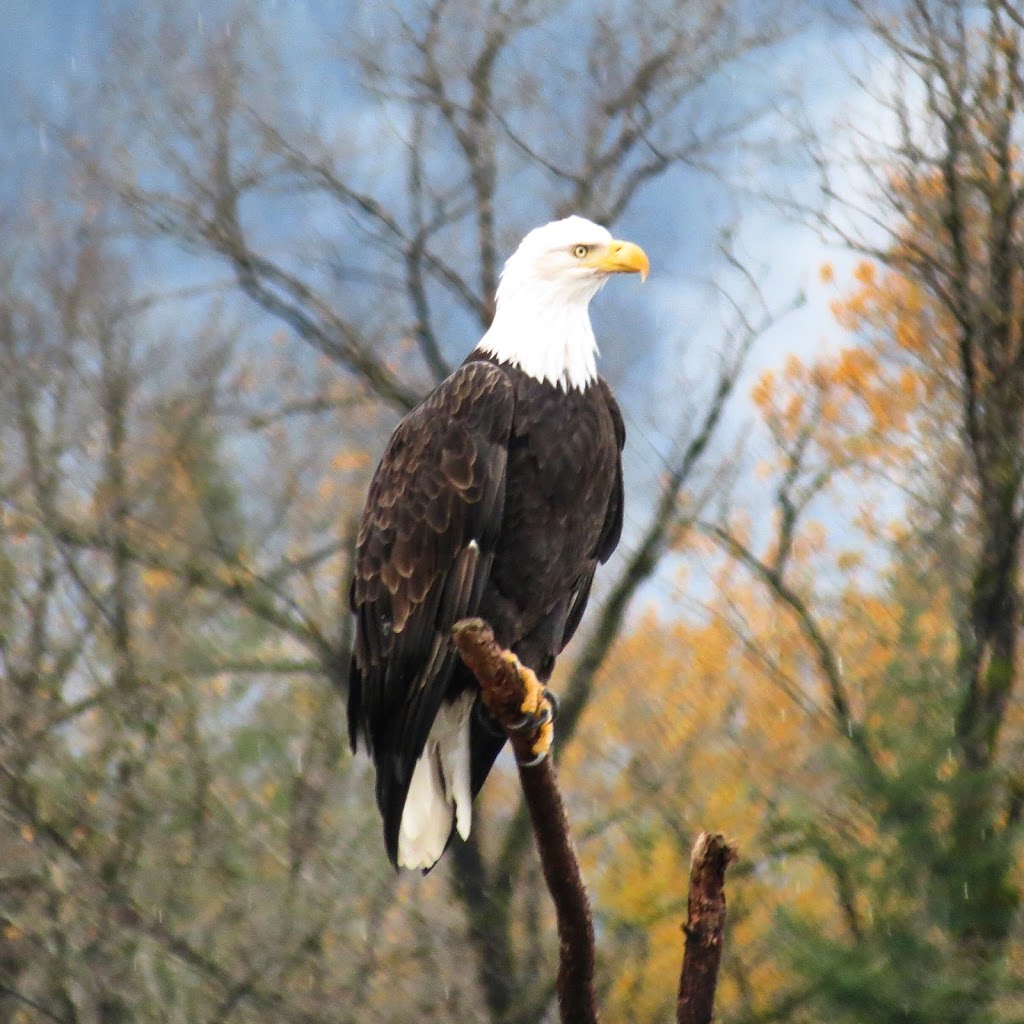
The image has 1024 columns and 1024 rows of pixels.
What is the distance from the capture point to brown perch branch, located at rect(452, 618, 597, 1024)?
3.96 metres

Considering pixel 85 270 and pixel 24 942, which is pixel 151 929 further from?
pixel 85 270

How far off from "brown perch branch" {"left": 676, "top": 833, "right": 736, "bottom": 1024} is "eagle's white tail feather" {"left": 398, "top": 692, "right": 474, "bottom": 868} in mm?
1230

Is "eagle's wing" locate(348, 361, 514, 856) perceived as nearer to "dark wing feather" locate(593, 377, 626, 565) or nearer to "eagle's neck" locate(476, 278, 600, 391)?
"eagle's neck" locate(476, 278, 600, 391)

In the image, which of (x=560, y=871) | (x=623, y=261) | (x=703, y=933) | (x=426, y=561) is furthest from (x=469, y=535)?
(x=703, y=933)

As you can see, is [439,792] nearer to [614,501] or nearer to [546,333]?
[614,501]

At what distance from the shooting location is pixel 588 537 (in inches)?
196

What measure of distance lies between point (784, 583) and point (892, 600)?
138 inches

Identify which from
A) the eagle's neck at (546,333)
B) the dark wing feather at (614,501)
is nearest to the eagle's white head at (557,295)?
the eagle's neck at (546,333)

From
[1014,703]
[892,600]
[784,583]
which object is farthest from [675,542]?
[892,600]

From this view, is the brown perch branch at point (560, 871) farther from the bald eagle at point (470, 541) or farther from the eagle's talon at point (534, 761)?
the bald eagle at point (470, 541)

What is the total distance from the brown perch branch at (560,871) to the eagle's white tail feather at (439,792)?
3.16 feet

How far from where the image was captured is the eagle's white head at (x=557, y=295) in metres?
5.07

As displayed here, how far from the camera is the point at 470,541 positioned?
4.86m

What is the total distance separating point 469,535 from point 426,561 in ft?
0.62
